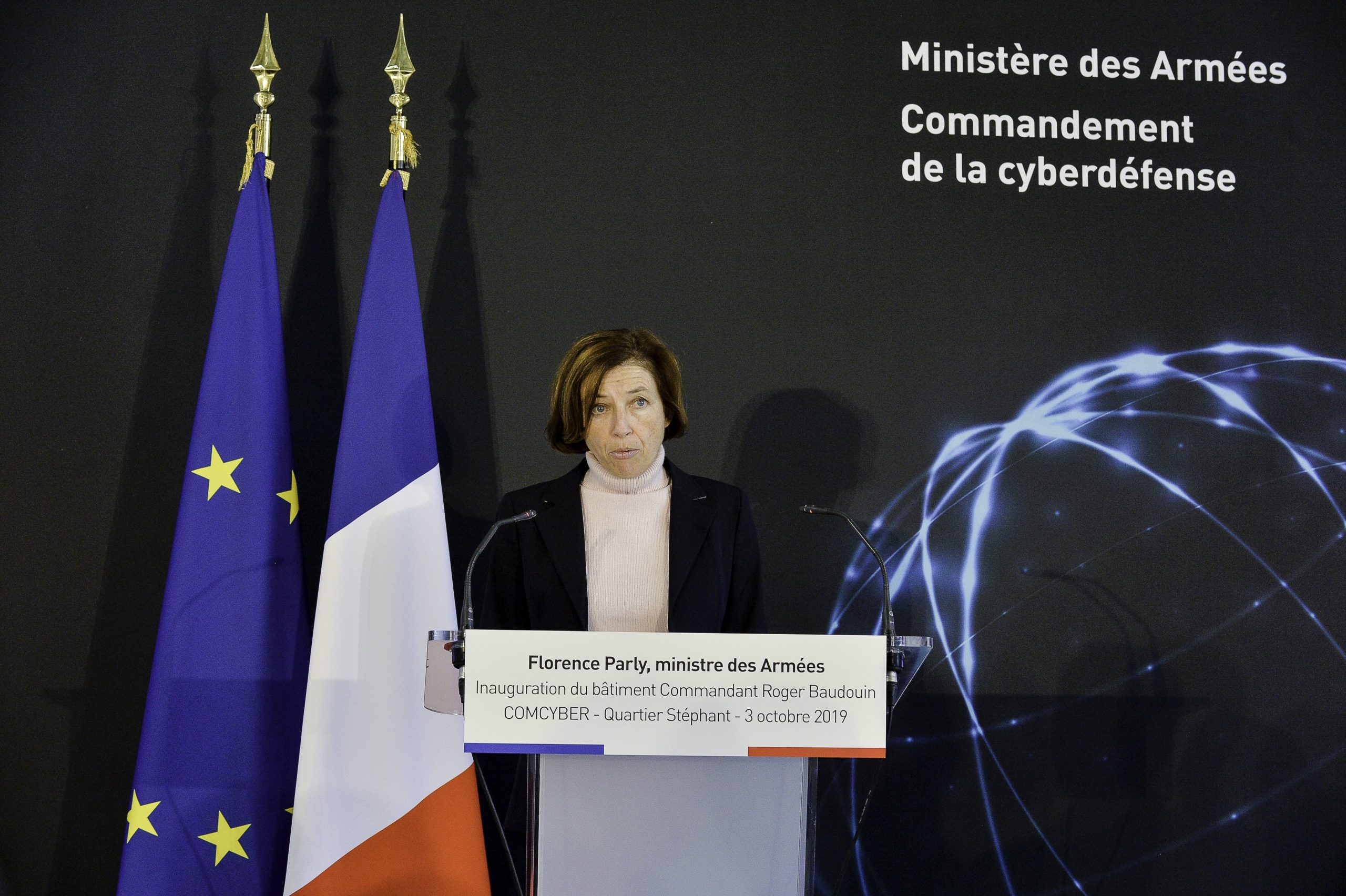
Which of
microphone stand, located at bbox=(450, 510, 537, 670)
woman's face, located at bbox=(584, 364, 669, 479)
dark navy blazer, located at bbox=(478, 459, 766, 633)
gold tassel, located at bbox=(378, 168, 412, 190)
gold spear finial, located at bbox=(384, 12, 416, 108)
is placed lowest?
microphone stand, located at bbox=(450, 510, 537, 670)

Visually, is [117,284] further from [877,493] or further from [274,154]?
[877,493]

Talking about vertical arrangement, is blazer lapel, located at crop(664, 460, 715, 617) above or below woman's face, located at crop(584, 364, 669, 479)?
below

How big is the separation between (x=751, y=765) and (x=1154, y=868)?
1.96m

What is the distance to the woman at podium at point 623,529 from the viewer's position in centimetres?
235

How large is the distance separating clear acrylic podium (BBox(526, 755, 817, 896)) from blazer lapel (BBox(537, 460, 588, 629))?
50 cm

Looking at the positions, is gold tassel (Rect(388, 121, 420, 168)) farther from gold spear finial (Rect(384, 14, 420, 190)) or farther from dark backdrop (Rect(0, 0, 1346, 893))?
dark backdrop (Rect(0, 0, 1346, 893))

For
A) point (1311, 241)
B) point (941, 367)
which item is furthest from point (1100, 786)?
point (1311, 241)

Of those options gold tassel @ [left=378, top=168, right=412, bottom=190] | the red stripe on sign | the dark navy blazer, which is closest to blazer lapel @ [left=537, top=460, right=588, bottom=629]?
the dark navy blazer

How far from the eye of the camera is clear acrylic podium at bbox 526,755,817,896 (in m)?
1.83

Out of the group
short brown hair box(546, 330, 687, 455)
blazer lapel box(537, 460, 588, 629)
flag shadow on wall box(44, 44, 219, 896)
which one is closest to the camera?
blazer lapel box(537, 460, 588, 629)

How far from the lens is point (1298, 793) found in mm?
3311

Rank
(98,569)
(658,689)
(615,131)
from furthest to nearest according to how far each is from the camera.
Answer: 1. (615,131)
2. (98,569)
3. (658,689)

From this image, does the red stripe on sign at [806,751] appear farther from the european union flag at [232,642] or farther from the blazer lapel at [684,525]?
the european union flag at [232,642]

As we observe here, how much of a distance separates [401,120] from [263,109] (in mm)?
369
